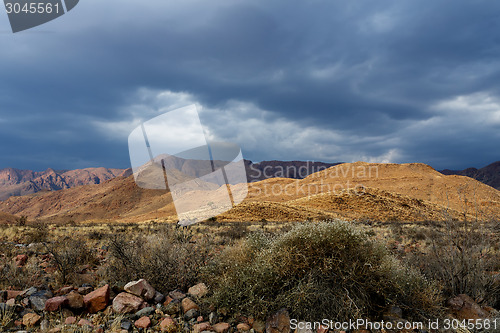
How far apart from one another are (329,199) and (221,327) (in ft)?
137

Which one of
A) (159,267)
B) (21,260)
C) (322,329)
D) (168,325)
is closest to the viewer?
(322,329)

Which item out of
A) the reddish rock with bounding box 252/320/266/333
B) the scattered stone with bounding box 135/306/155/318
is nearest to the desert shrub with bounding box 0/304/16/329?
the scattered stone with bounding box 135/306/155/318

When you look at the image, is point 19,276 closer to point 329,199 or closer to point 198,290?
point 198,290

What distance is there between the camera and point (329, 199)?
4444 centimetres

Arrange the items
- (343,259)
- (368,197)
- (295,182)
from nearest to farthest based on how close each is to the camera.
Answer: (343,259), (368,197), (295,182)

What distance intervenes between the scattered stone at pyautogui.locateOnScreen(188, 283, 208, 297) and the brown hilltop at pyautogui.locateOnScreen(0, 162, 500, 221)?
1012 inches

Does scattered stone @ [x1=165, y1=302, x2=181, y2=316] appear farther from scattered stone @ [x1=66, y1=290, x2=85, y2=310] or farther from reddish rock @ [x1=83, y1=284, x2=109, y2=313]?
scattered stone @ [x1=66, y1=290, x2=85, y2=310]

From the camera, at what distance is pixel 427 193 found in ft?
180

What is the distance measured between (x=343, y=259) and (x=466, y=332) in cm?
207

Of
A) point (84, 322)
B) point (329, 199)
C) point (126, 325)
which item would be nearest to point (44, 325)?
point (84, 322)

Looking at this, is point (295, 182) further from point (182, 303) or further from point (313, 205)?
point (182, 303)

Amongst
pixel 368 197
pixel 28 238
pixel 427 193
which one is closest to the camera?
pixel 28 238

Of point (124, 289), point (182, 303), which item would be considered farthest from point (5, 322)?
point (182, 303)

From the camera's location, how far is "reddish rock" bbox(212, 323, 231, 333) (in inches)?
185
